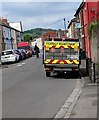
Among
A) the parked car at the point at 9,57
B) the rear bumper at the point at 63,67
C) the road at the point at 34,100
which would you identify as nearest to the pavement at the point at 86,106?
the road at the point at 34,100

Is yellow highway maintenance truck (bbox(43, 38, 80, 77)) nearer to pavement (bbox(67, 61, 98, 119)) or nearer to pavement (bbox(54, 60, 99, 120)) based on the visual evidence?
pavement (bbox(67, 61, 98, 119))

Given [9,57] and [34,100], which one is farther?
[9,57]

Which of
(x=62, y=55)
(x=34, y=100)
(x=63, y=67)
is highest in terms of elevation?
(x=62, y=55)

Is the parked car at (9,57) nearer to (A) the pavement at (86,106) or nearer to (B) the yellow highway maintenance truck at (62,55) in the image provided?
(B) the yellow highway maintenance truck at (62,55)

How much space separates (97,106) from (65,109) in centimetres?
91

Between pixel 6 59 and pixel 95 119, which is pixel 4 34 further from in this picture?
pixel 95 119

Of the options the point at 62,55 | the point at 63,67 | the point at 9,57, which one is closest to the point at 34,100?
the point at 63,67

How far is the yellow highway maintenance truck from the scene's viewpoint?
2050cm

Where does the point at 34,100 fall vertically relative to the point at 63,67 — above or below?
below

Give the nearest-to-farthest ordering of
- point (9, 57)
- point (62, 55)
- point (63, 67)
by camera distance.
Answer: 1. point (63, 67)
2. point (62, 55)
3. point (9, 57)

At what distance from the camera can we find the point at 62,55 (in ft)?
67.8

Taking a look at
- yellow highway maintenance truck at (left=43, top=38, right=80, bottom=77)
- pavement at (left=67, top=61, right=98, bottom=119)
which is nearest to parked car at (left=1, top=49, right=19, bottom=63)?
yellow highway maintenance truck at (left=43, top=38, right=80, bottom=77)

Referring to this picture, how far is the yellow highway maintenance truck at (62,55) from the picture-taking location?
2050cm

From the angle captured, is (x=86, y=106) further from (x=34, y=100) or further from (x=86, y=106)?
(x=34, y=100)
